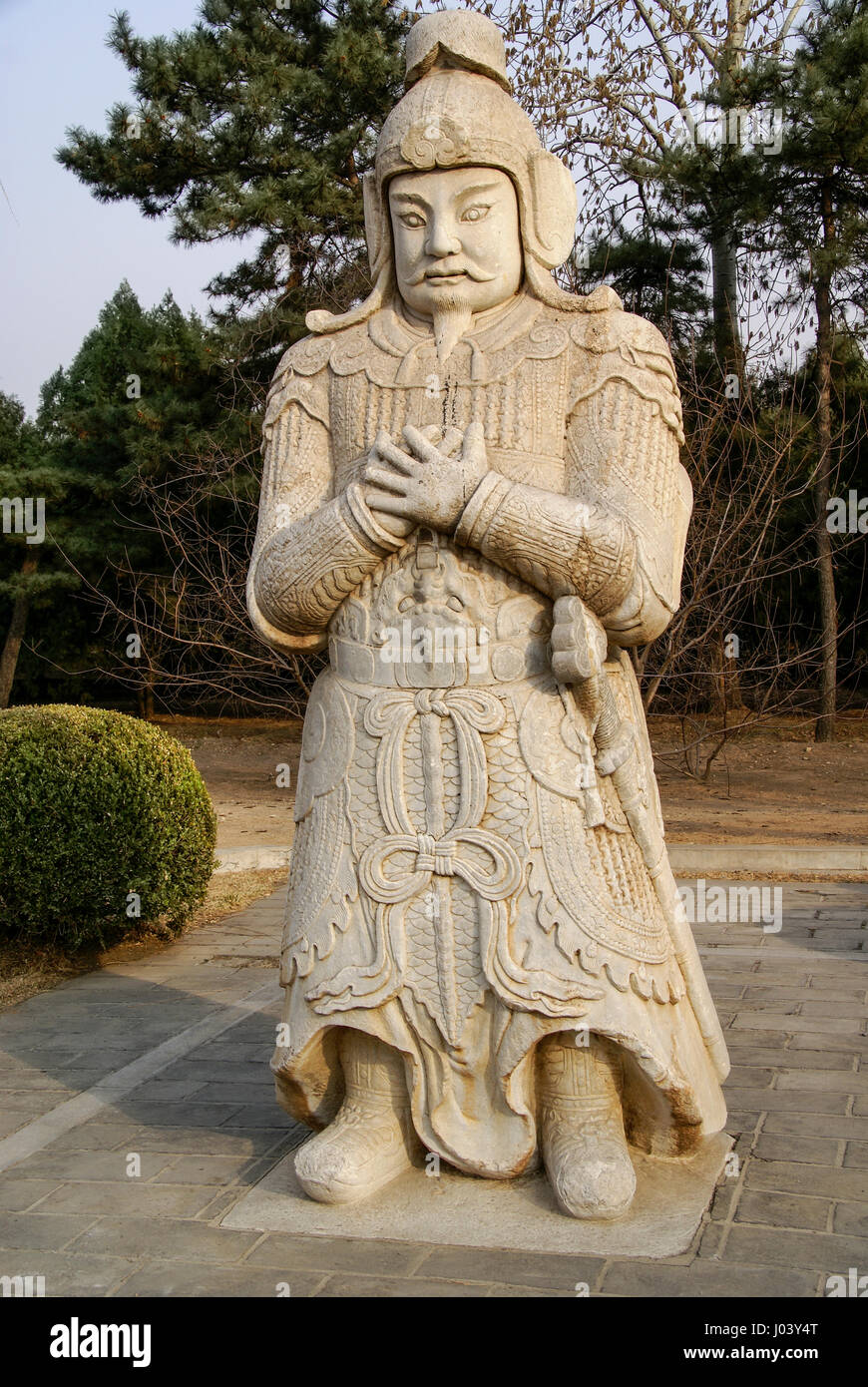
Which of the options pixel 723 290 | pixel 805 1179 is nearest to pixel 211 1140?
pixel 805 1179

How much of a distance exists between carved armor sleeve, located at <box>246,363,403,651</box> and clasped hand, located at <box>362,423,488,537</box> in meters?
0.05

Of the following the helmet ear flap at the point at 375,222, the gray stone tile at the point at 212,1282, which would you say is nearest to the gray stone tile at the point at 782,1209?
the gray stone tile at the point at 212,1282

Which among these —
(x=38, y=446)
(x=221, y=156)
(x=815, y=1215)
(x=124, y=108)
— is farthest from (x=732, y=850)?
(x=38, y=446)

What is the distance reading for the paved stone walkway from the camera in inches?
117

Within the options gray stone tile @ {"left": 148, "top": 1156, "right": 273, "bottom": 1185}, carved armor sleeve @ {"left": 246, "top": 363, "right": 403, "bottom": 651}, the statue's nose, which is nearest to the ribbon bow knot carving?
carved armor sleeve @ {"left": 246, "top": 363, "right": 403, "bottom": 651}

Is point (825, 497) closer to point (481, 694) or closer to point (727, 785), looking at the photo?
point (727, 785)

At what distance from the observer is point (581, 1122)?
10.9 ft

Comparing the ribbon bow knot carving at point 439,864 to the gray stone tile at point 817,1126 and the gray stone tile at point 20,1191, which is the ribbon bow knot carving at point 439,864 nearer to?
the gray stone tile at point 20,1191

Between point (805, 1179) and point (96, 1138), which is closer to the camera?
point (805, 1179)

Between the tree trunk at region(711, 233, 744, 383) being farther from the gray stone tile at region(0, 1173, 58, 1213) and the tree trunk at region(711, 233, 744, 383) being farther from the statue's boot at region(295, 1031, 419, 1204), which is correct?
the gray stone tile at region(0, 1173, 58, 1213)

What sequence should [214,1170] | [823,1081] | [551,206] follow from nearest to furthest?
1. [551,206]
2. [214,1170]
3. [823,1081]

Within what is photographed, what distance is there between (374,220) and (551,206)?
0.48 meters

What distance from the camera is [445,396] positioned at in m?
3.40

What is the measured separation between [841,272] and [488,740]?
11712 millimetres
